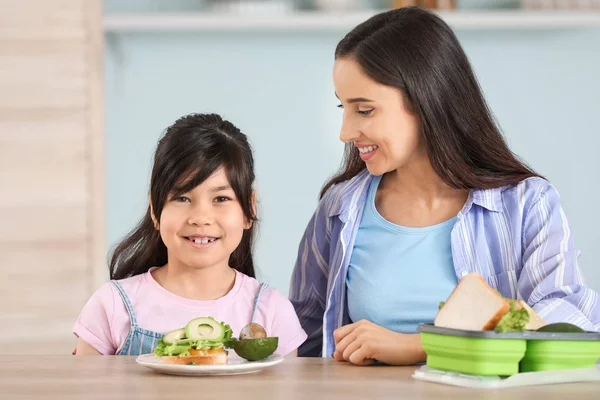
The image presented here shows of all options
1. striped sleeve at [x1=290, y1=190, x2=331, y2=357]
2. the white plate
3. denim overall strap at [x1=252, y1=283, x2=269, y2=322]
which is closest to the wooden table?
the white plate

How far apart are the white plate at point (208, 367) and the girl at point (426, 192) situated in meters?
0.50

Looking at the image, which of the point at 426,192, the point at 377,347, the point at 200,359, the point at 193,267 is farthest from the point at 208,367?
the point at 426,192

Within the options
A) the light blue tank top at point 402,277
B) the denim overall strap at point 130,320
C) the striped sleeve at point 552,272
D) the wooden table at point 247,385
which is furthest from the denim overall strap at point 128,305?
the striped sleeve at point 552,272

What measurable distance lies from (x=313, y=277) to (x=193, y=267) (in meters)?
0.37

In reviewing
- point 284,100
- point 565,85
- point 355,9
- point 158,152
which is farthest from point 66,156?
point 565,85

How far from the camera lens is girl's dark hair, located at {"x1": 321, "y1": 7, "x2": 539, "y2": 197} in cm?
196

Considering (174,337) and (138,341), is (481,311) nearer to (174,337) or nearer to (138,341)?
(174,337)

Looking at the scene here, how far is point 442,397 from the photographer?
1.23 metres

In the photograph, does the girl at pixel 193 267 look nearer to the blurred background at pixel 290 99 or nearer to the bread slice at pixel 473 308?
the bread slice at pixel 473 308

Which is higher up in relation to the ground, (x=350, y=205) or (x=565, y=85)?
(x=565, y=85)

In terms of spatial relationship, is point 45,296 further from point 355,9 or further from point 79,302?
point 355,9

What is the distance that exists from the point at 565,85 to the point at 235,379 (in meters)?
3.31

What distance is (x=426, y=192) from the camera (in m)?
2.09

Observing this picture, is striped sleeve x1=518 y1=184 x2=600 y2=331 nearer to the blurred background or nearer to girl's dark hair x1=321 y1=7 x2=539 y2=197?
girl's dark hair x1=321 y1=7 x2=539 y2=197
